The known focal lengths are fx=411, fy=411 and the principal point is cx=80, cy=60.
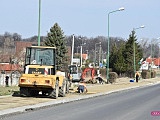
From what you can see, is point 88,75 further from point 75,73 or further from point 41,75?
point 41,75

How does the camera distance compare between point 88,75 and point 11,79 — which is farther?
point 88,75

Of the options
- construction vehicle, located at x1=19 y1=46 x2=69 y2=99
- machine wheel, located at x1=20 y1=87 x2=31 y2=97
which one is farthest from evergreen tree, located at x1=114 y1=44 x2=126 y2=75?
machine wheel, located at x1=20 y1=87 x2=31 y2=97

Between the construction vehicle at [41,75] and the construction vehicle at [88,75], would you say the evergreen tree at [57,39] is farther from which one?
the construction vehicle at [41,75]

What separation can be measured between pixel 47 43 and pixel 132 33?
2241 centimetres

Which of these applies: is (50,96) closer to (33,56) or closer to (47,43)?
(33,56)

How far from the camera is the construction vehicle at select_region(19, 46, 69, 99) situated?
2470cm

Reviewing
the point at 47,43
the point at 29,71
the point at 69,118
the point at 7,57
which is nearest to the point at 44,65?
the point at 29,71

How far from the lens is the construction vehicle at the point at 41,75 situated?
2470 centimetres

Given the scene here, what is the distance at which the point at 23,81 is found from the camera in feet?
81.6

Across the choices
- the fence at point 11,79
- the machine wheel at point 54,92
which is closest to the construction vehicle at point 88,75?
the fence at point 11,79

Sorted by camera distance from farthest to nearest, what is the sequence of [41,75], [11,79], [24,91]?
1. [11,79]
2. [24,91]
3. [41,75]

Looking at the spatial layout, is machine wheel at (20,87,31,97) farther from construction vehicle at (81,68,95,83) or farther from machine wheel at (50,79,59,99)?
construction vehicle at (81,68,95,83)

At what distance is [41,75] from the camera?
25.0m

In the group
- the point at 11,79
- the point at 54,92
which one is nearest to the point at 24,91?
the point at 54,92
